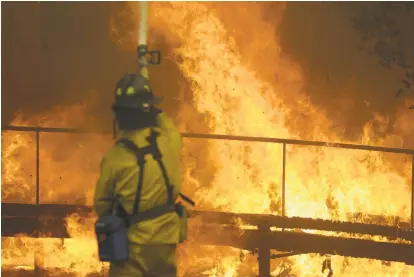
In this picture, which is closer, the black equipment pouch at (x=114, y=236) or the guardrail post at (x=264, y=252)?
the black equipment pouch at (x=114, y=236)

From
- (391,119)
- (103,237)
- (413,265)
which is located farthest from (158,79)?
(103,237)

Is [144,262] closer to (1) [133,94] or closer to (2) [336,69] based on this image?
(1) [133,94]

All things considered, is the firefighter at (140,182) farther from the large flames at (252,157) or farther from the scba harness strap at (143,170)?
the large flames at (252,157)

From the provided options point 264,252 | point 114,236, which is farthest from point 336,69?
point 114,236

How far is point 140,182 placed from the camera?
17.7ft

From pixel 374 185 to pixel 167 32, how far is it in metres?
2.92

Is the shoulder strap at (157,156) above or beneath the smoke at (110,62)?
beneath

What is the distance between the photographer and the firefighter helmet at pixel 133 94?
18.0ft

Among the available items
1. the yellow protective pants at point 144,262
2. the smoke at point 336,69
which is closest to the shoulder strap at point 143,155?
the yellow protective pants at point 144,262

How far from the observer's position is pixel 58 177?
10.0m

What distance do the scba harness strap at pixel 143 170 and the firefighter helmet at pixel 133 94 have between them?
222 mm

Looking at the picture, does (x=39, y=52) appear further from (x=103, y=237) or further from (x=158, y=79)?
(x=103, y=237)

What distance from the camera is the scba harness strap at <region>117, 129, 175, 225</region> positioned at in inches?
213

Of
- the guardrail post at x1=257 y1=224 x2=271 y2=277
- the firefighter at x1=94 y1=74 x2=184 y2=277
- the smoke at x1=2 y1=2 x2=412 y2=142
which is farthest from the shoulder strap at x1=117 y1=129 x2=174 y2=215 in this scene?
the smoke at x1=2 y1=2 x2=412 y2=142
